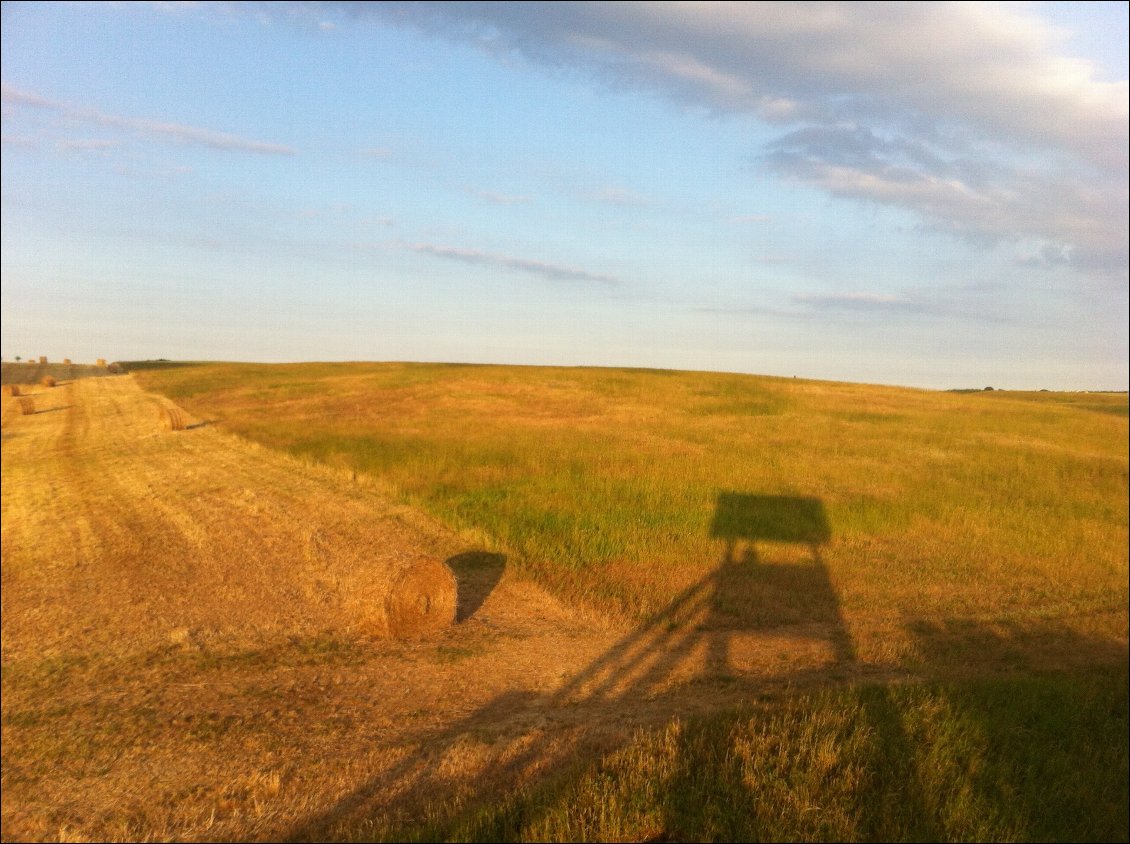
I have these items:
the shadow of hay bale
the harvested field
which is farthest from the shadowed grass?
the shadow of hay bale

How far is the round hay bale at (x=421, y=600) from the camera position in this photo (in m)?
11.5

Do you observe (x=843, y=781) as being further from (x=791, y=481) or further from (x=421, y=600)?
(x=791, y=481)

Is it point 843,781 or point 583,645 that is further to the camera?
point 583,645

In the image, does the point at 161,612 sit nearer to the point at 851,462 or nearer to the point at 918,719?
the point at 918,719

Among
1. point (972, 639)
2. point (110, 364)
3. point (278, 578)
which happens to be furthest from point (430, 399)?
point (110, 364)

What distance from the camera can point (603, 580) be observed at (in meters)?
13.7

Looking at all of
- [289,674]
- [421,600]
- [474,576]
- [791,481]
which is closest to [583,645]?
[421,600]

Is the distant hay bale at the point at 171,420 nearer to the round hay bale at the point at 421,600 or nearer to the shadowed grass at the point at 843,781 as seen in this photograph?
the round hay bale at the point at 421,600

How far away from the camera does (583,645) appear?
1107 cm

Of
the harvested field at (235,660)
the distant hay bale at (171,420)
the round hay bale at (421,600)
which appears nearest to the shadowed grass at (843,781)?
the harvested field at (235,660)

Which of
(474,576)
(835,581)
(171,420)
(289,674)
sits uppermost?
(171,420)

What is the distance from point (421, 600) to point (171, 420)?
27.5 m

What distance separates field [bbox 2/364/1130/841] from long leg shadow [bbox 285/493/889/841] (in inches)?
2.2

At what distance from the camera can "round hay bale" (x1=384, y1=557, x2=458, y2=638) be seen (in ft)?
37.7
